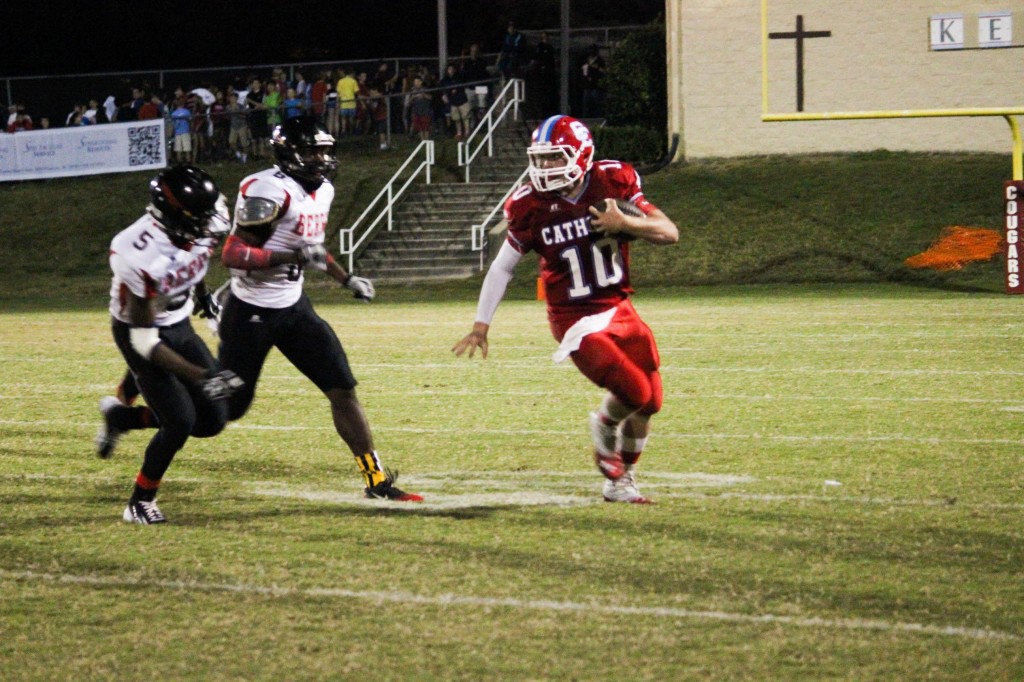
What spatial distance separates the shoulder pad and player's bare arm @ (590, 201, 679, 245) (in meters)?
1.54

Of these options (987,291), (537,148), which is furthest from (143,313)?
(987,291)

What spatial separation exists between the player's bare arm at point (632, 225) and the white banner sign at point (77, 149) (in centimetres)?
2201

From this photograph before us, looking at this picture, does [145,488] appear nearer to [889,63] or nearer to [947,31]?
[947,31]

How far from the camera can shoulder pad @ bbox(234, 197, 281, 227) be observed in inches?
266

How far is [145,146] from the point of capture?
89.5ft

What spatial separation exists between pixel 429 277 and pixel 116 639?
18824mm

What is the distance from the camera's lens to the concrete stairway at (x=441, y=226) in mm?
23484

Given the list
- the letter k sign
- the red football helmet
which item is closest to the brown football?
the red football helmet

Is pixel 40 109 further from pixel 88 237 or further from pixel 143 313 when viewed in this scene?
pixel 143 313

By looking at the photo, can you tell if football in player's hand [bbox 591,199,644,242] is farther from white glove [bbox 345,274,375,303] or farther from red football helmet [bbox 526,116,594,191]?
white glove [bbox 345,274,375,303]

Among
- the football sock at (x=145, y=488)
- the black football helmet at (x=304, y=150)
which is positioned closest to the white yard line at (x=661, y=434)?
the black football helmet at (x=304, y=150)

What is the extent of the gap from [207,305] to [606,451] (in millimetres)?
2275

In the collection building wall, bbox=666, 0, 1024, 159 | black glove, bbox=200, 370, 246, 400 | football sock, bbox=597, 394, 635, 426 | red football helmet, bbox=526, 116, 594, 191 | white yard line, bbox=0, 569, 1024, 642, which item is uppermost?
building wall, bbox=666, 0, 1024, 159

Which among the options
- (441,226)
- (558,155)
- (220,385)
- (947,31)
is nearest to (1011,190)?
(947,31)
